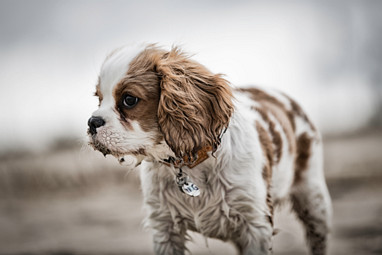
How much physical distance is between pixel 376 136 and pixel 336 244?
2.94 m

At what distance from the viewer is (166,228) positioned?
2377 mm

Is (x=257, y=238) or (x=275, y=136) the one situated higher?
(x=275, y=136)

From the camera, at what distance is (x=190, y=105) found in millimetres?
2004

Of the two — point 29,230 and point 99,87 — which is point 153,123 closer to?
point 99,87

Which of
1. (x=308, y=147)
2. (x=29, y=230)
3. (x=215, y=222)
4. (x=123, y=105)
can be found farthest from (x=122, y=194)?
(x=123, y=105)

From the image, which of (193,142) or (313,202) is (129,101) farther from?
(313,202)

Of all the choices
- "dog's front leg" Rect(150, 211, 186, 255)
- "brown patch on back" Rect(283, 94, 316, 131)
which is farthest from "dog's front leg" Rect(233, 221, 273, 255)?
"brown patch on back" Rect(283, 94, 316, 131)

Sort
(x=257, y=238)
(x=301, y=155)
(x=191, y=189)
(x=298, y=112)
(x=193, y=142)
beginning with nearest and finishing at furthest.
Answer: (x=193, y=142), (x=191, y=189), (x=257, y=238), (x=301, y=155), (x=298, y=112)

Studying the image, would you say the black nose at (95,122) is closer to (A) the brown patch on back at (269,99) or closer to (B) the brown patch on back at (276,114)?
(B) the brown patch on back at (276,114)

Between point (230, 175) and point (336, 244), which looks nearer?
point (230, 175)

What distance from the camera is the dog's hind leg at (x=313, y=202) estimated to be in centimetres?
300

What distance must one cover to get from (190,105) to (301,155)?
1244mm

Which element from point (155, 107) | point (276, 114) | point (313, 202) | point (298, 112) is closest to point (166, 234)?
point (155, 107)

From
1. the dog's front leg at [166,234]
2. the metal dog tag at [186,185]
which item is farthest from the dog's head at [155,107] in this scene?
the dog's front leg at [166,234]
